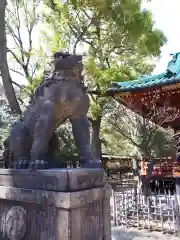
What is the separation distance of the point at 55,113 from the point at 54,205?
1011 millimetres

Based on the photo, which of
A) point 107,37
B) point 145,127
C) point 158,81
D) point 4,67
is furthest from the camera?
point 107,37

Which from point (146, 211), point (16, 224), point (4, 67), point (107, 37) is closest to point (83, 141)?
point (16, 224)

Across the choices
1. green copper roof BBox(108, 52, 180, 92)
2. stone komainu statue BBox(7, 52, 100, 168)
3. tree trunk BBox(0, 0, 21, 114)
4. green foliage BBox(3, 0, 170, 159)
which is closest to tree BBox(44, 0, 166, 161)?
green foliage BBox(3, 0, 170, 159)

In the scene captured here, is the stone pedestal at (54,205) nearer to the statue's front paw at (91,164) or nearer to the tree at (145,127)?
the statue's front paw at (91,164)

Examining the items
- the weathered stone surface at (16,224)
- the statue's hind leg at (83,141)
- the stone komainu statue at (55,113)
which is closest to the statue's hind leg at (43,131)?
the stone komainu statue at (55,113)

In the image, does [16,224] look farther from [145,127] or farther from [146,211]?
[145,127]

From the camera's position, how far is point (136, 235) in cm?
545

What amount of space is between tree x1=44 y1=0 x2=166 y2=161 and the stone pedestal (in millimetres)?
7848

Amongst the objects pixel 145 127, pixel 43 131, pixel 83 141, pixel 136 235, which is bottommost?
pixel 136 235

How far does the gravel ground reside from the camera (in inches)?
207

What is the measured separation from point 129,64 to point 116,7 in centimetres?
283

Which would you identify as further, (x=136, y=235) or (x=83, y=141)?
(x=136, y=235)

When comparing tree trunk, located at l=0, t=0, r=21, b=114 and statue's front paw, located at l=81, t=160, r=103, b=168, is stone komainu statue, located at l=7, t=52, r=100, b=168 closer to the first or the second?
statue's front paw, located at l=81, t=160, r=103, b=168

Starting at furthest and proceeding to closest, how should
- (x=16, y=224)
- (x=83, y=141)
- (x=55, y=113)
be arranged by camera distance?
(x=83, y=141)
(x=55, y=113)
(x=16, y=224)
